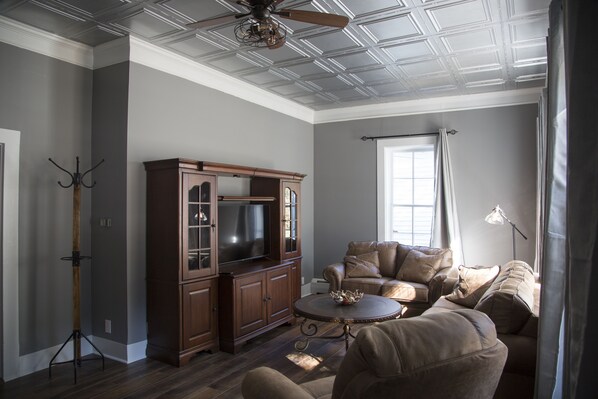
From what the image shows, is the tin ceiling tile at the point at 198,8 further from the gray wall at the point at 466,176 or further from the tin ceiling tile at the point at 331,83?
the gray wall at the point at 466,176

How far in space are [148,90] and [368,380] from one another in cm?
356

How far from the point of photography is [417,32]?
12.0ft

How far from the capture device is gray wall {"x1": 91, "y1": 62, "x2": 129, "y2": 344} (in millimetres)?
3873

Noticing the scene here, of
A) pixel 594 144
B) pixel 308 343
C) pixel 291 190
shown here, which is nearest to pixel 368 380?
pixel 594 144

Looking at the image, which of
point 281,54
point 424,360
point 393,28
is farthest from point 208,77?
point 424,360

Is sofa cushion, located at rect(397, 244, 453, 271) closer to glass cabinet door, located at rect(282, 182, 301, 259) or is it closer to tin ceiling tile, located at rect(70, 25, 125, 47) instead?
glass cabinet door, located at rect(282, 182, 301, 259)

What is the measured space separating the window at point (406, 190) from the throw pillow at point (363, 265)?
0.80 m

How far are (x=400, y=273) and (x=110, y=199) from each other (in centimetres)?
350

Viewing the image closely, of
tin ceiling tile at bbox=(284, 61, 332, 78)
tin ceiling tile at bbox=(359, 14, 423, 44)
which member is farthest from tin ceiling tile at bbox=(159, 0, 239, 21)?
tin ceiling tile at bbox=(284, 61, 332, 78)

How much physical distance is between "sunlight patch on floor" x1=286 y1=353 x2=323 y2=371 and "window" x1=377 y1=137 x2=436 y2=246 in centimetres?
275

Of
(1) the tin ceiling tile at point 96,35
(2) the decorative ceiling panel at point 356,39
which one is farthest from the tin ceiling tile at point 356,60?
(1) the tin ceiling tile at point 96,35

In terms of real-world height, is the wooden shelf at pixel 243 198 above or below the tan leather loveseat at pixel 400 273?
above

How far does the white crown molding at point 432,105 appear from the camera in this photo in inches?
216

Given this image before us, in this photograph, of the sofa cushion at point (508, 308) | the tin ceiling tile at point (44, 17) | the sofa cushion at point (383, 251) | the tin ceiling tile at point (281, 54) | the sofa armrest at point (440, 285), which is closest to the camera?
the sofa cushion at point (508, 308)
